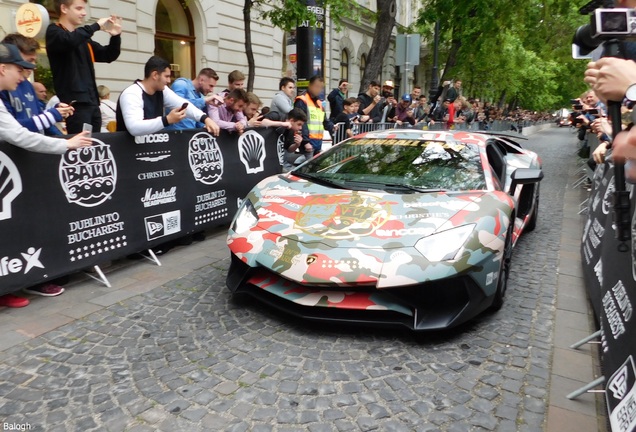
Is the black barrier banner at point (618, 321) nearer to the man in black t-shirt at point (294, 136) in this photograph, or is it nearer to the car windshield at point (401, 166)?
the car windshield at point (401, 166)

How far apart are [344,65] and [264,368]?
2295 cm

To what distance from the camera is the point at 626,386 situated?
2.18m

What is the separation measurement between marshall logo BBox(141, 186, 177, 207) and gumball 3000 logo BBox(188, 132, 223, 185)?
1.32ft

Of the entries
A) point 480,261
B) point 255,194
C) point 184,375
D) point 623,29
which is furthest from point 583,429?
point 255,194

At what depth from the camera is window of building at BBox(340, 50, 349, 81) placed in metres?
24.0

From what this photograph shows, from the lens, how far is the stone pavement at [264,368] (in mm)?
2576

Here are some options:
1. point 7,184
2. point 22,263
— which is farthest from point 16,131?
point 22,263

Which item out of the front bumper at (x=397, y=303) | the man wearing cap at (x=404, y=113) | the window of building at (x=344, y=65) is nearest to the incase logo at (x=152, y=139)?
the front bumper at (x=397, y=303)

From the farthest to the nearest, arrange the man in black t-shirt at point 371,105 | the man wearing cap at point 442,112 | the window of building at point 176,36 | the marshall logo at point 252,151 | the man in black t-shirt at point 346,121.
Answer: the man wearing cap at point 442,112 → the window of building at point 176,36 → the man in black t-shirt at point 371,105 → the man in black t-shirt at point 346,121 → the marshall logo at point 252,151

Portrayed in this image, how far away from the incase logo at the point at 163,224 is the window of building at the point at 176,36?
9158 millimetres

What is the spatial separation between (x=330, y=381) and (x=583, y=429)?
1.34 metres

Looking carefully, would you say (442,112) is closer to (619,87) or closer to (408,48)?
(408,48)

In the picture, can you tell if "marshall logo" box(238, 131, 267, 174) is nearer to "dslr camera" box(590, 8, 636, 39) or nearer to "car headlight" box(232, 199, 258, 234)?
"car headlight" box(232, 199, 258, 234)

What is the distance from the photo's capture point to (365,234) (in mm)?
3447
